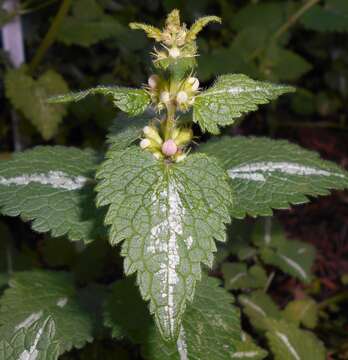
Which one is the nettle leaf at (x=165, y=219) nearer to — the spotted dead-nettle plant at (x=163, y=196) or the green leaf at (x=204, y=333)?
the spotted dead-nettle plant at (x=163, y=196)

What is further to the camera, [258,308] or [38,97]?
[38,97]

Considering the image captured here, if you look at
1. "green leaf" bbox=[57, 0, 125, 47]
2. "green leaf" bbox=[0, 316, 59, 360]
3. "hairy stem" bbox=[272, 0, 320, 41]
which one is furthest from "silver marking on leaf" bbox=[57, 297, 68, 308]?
"hairy stem" bbox=[272, 0, 320, 41]

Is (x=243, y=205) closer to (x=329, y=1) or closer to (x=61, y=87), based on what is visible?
(x=61, y=87)

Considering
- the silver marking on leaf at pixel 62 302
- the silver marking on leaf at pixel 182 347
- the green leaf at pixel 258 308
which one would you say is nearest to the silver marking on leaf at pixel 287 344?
the green leaf at pixel 258 308

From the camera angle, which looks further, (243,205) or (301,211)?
(301,211)

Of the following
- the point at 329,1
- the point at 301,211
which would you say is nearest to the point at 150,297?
the point at 301,211

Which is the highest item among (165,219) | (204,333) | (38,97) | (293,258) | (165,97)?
(165,97)

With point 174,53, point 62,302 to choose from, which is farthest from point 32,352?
point 174,53

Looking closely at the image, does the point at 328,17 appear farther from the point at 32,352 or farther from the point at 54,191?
the point at 32,352
